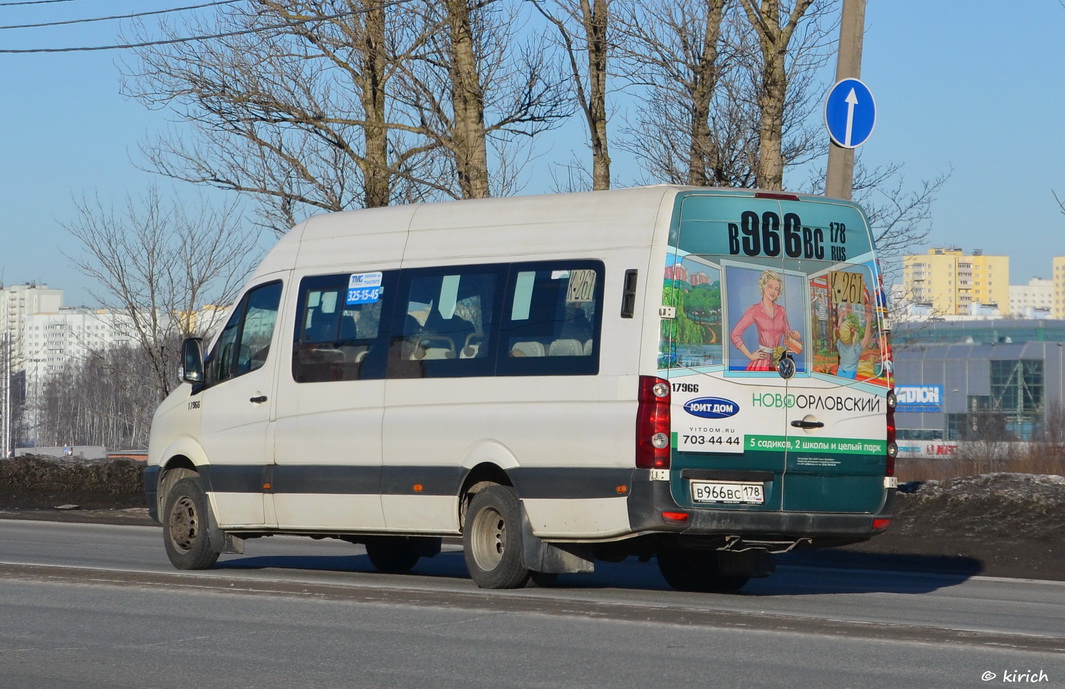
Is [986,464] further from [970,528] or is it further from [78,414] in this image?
[78,414]

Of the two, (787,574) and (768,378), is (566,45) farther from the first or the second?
(768,378)

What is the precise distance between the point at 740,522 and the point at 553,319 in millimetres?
1905

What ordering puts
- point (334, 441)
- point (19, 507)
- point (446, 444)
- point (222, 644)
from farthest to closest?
1. point (19, 507)
2. point (334, 441)
3. point (446, 444)
4. point (222, 644)

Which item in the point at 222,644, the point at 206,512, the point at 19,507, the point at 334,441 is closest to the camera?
the point at 222,644

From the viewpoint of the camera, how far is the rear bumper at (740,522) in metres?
9.75

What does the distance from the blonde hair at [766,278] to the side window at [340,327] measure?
9.77ft

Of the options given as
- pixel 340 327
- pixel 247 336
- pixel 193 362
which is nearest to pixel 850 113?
pixel 340 327

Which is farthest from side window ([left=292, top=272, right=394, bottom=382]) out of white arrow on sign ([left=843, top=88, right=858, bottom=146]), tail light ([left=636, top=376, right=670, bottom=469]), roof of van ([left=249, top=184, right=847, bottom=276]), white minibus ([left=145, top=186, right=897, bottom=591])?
white arrow on sign ([left=843, top=88, right=858, bottom=146])

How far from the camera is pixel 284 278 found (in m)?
12.5

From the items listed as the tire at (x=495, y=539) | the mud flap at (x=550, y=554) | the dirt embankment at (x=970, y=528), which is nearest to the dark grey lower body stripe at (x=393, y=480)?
the tire at (x=495, y=539)

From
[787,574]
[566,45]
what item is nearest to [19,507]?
[566,45]

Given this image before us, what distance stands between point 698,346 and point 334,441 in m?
3.30

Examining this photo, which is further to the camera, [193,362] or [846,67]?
[846,67]

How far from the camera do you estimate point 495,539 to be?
35.7 ft
